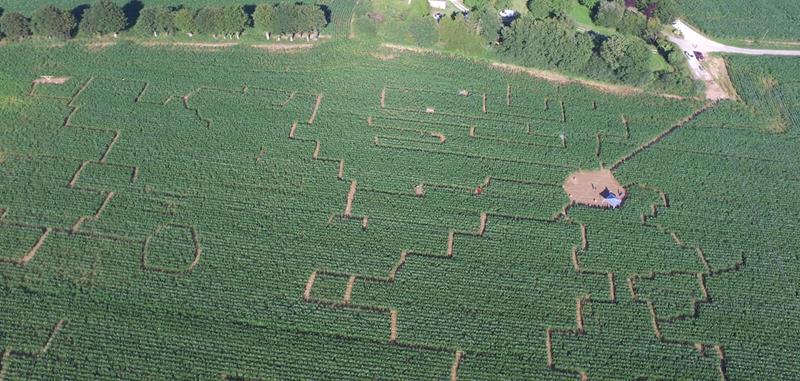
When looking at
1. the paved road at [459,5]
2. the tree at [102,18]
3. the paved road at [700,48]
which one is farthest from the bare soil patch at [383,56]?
the paved road at [700,48]

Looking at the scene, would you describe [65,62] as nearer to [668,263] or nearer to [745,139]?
[668,263]

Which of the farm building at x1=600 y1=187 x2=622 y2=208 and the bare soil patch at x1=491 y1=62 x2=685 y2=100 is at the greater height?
the bare soil patch at x1=491 y1=62 x2=685 y2=100

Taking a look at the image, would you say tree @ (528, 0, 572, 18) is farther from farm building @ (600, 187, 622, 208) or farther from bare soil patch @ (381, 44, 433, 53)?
farm building @ (600, 187, 622, 208)

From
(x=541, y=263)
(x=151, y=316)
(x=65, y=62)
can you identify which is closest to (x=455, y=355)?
(x=541, y=263)

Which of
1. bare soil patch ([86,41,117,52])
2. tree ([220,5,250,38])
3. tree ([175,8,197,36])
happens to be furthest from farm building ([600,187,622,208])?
bare soil patch ([86,41,117,52])

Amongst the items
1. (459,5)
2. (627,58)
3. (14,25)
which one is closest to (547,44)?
(627,58)

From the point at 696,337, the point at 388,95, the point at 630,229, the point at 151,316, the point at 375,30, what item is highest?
the point at 375,30
